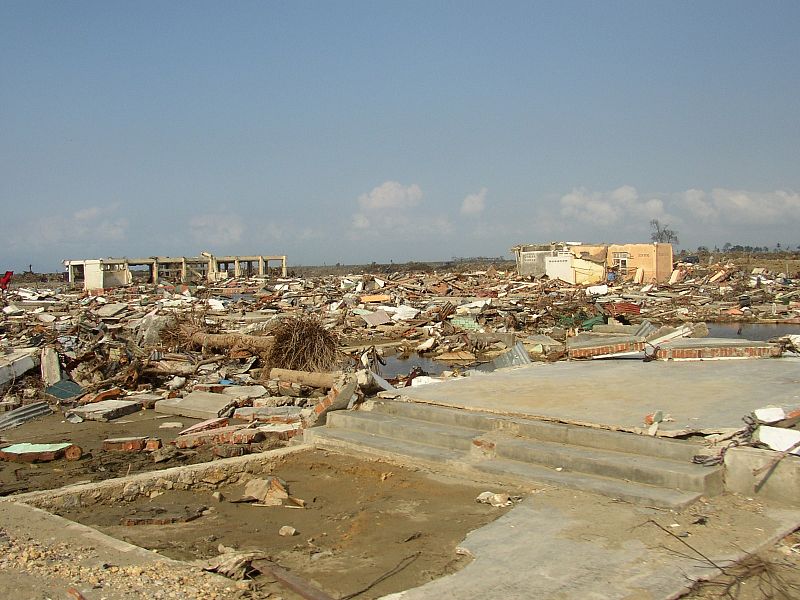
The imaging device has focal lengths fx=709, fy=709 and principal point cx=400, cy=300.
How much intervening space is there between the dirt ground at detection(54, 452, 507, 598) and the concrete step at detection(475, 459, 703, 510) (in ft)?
0.85

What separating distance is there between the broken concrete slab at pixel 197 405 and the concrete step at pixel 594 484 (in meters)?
5.63

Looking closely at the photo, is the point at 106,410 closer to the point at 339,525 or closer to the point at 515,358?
the point at 515,358

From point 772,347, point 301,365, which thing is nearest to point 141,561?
point 772,347

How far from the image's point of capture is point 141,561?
429 cm

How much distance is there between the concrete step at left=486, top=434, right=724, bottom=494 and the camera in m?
4.87

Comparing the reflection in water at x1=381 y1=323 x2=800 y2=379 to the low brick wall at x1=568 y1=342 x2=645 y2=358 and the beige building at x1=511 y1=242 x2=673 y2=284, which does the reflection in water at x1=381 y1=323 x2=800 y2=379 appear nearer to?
the low brick wall at x1=568 y1=342 x2=645 y2=358

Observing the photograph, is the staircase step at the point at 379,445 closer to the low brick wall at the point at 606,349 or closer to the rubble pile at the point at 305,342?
the rubble pile at the point at 305,342

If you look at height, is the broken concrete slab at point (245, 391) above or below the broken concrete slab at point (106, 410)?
above

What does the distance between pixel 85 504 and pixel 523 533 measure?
12.1ft

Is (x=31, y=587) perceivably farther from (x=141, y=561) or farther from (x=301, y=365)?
(x=301, y=365)

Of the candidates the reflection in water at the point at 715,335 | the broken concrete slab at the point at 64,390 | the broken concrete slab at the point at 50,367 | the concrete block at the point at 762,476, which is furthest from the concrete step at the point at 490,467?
the broken concrete slab at the point at 50,367

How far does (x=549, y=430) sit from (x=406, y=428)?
144cm

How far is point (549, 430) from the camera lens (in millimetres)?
Answer: 6094

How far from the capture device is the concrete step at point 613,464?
4.87 m
